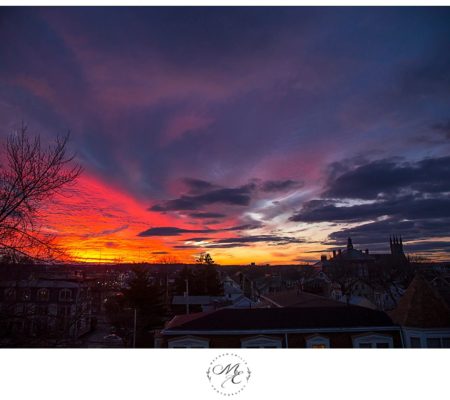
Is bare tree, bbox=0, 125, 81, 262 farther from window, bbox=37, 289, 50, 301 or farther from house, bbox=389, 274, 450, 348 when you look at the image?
house, bbox=389, 274, 450, 348

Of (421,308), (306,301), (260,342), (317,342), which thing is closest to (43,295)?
(260,342)

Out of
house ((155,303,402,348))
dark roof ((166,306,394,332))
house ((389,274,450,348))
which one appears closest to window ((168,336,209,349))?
house ((155,303,402,348))

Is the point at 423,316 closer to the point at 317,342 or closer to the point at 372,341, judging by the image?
the point at 372,341

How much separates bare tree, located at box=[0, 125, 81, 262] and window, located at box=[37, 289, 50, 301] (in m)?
0.27

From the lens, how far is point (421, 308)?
2.77 meters

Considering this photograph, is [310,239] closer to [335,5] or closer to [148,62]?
[335,5]

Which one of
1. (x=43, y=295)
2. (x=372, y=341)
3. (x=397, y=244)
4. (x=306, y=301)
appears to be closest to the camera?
(x=43, y=295)

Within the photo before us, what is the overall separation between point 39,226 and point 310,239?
2.55 metres

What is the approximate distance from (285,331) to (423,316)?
48.9 inches

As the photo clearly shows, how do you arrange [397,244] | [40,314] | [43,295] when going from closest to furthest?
[40,314] → [43,295] → [397,244]

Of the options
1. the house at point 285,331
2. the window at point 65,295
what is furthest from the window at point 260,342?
the window at point 65,295

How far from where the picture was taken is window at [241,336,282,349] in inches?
97.2
